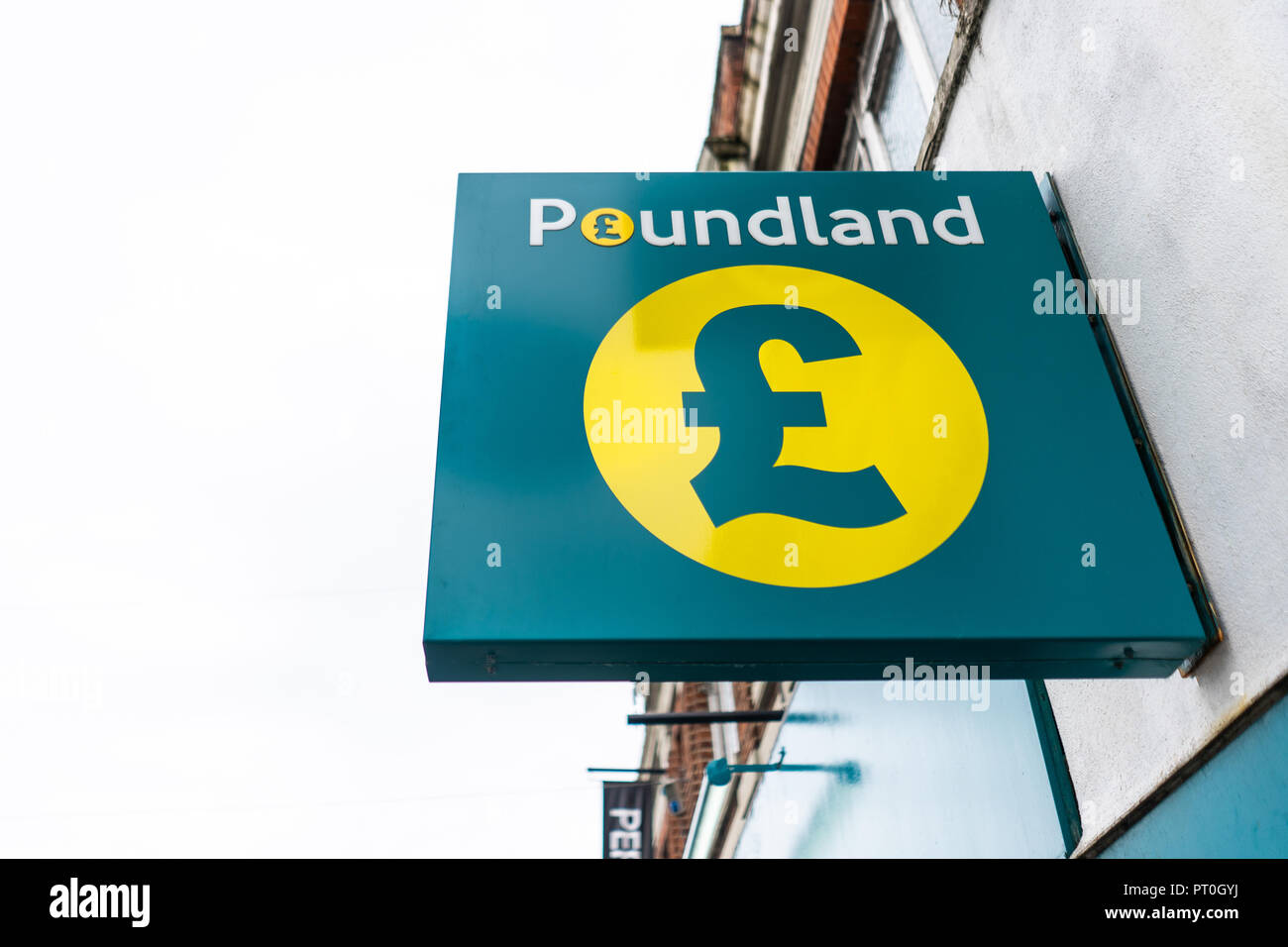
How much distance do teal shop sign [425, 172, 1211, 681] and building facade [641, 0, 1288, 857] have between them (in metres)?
0.14

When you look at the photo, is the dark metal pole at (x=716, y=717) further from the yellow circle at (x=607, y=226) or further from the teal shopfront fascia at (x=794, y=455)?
the yellow circle at (x=607, y=226)

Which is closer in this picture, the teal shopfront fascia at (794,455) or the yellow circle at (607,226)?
the teal shopfront fascia at (794,455)

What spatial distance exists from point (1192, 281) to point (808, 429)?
3.38 feet

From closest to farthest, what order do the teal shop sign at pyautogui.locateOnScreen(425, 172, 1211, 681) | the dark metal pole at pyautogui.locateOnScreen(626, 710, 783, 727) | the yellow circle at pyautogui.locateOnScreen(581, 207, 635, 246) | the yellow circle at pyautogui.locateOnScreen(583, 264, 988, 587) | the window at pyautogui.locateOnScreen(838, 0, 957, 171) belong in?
the teal shop sign at pyautogui.locateOnScreen(425, 172, 1211, 681)
the yellow circle at pyautogui.locateOnScreen(583, 264, 988, 587)
the yellow circle at pyautogui.locateOnScreen(581, 207, 635, 246)
the window at pyautogui.locateOnScreen(838, 0, 957, 171)
the dark metal pole at pyautogui.locateOnScreen(626, 710, 783, 727)

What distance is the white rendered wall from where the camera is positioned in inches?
90.0

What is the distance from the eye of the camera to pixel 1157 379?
273 centimetres

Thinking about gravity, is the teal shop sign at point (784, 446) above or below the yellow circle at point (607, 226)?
below

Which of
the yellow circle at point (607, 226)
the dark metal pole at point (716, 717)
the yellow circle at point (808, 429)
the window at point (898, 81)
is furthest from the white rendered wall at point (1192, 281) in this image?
the dark metal pole at point (716, 717)

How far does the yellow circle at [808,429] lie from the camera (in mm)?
2414

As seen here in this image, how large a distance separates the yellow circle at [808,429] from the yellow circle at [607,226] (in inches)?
10.6

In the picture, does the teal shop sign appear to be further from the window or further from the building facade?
the window

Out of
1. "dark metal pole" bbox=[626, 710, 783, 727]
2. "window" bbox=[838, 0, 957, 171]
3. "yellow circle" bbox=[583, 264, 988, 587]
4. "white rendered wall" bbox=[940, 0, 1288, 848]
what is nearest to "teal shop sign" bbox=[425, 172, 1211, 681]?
"yellow circle" bbox=[583, 264, 988, 587]
